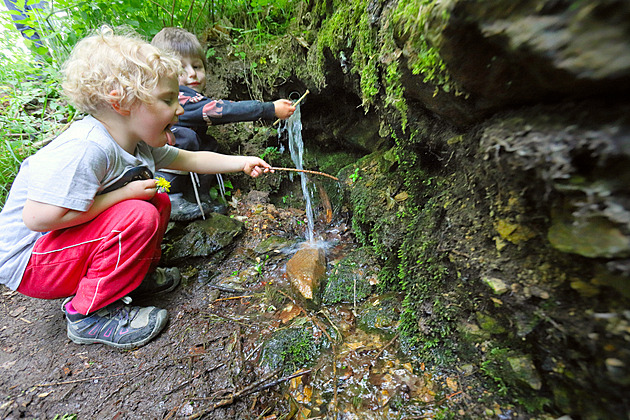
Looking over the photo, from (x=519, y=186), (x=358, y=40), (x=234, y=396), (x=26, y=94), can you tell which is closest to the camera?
(x=519, y=186)

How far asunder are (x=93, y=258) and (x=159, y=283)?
24.2 inches

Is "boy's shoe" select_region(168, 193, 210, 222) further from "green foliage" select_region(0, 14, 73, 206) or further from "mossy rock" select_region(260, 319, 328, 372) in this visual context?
"mossy rock" select_region(260, 319, 328, 372)

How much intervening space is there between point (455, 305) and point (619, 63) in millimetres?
1116

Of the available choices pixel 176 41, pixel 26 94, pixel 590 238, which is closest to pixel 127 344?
pixel 590 238

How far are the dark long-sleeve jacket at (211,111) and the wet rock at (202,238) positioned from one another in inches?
37.3

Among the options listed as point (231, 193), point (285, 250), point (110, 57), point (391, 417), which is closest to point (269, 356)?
point (391, 417)

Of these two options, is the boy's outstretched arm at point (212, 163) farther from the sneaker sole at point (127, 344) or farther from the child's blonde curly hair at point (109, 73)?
the sneaker sole at point (127, 344)

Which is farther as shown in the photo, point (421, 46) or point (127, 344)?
point (127, 344)

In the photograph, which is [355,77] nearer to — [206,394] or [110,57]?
[110,57]

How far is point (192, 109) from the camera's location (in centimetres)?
276

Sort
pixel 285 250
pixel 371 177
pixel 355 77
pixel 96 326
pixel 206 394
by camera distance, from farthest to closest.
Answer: pixel 285 250 → pixel 371 177 → pixel 355 77 → pixel 96 326 → pixel 206 394

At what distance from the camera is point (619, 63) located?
48cm

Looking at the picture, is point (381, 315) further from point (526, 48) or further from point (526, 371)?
point (526, 48)

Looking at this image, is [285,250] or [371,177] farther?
[285,250]
